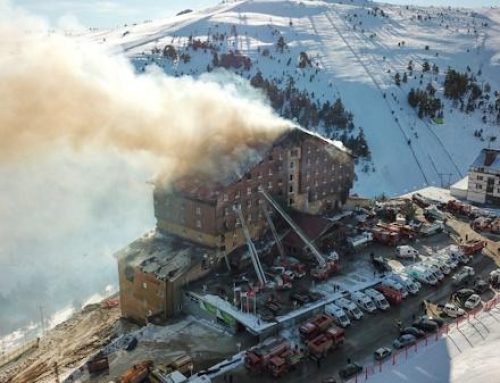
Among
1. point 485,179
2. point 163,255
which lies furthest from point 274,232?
point 485,179

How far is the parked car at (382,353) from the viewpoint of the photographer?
29.9 meters

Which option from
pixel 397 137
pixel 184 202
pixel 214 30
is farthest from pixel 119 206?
pixel 214 30

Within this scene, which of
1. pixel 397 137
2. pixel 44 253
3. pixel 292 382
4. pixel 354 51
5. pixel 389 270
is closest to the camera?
pixel 292 382

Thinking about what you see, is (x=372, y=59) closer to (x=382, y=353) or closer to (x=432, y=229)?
(x=432, y=229)

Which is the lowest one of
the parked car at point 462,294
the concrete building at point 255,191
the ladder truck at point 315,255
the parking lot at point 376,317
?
the parking lot at point 376,317

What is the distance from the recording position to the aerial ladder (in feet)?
126

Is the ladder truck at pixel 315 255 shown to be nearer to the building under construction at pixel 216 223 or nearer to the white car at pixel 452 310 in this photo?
the building under construction at pixel 216 223

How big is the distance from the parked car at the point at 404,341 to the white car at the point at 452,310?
4.19 meters

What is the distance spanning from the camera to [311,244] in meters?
41.4

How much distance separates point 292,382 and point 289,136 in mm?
22086

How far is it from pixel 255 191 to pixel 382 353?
677 inches

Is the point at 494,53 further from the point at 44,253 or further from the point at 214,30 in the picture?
the point at 44,253

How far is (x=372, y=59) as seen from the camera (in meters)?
136

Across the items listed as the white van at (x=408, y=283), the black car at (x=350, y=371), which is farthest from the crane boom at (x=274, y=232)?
the black car at (x=350, y=371)
